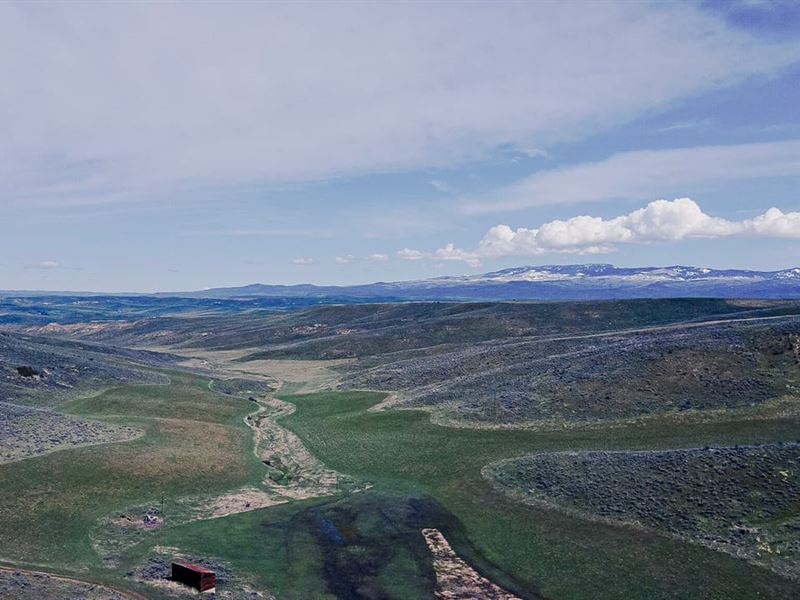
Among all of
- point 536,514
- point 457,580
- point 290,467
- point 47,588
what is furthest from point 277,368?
point 457,580

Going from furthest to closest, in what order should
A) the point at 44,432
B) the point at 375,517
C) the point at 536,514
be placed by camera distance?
the point at 44,432 < the point at 375,517 < the point at 536,514

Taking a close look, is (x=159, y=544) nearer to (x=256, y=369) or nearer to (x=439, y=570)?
(x=439, y=570)

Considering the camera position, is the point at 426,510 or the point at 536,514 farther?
the point at 426,510

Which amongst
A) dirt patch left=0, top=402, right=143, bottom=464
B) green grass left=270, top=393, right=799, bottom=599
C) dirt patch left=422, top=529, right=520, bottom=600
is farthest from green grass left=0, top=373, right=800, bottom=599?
dirt patch left=0, top=402, right=143, bottom=464

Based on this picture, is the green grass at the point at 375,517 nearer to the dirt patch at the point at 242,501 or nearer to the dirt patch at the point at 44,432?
the dirt patch at the point at 242,501

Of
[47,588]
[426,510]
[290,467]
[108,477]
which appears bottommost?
[290,467]

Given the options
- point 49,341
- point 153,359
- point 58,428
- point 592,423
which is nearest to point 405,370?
point 592,423

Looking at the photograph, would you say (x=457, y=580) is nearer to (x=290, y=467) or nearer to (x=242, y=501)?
(x=242, y=501)

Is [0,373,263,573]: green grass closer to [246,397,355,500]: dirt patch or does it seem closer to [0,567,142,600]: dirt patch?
[246,397,355,500]: dirt patch
